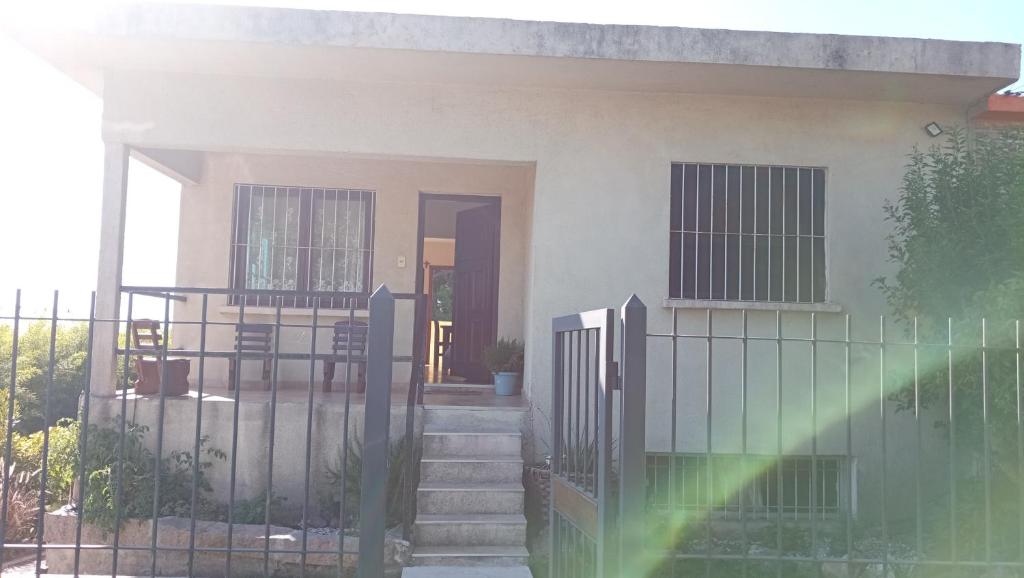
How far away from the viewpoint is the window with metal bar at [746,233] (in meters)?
7.86

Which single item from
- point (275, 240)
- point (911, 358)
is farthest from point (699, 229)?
point (275, 240)

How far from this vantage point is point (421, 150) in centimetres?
757

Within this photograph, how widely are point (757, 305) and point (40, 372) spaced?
9.62 m

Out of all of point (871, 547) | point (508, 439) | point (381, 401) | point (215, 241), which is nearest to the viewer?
point (381, 401)

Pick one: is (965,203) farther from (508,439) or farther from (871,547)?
(508,439)

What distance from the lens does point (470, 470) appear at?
668 centimetres

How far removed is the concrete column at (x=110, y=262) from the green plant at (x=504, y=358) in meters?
3.91

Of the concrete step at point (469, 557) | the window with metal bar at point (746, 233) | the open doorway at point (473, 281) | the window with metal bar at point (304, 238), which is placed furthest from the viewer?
the open doorway at point (473, 281)

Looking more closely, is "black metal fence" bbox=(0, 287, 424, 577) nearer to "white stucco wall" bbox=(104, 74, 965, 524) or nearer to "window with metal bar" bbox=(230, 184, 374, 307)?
"window with metal bar" bbox=(230, 184, 374, 307)

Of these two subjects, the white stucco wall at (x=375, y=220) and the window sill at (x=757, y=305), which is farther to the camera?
the white stucco wall at (x=375, y=220)

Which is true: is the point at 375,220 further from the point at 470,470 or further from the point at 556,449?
the point at 556,449

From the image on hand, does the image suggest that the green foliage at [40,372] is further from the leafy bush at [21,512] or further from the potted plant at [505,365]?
the potted plant at [505,365]

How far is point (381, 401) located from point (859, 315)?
5474 millimetres

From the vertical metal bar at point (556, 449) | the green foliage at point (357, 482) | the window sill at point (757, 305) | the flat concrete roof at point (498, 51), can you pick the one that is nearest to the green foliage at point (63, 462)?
the green foliage at point (357, 482)
